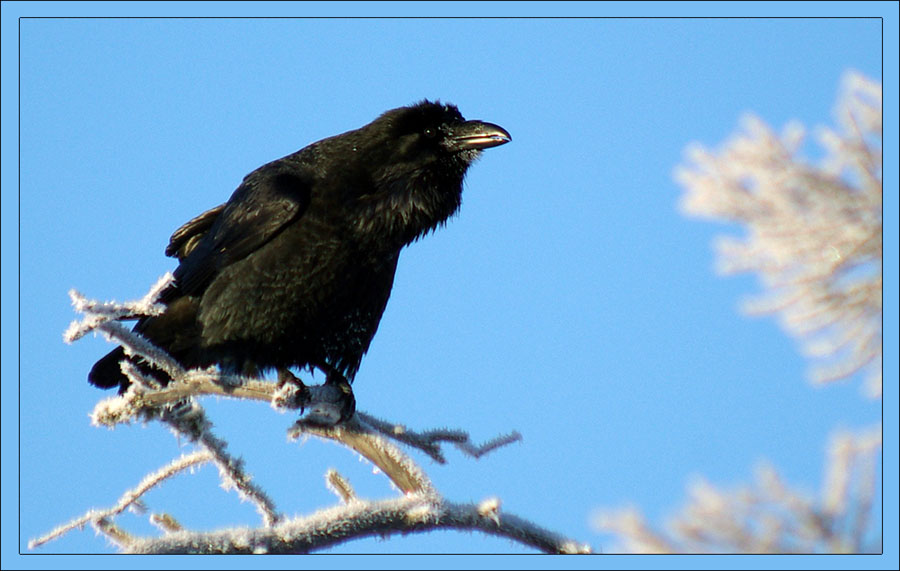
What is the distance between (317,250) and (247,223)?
58 cm

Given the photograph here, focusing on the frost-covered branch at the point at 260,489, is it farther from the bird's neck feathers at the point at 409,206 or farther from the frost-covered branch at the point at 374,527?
the bird's neck feathers at the point at 409,206

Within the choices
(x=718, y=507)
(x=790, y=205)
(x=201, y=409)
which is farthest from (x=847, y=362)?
(x=201, y=409)

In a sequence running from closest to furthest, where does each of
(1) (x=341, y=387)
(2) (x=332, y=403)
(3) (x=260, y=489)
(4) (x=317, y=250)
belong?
(3) (x=260, y=489) < (2) (x=332, y=403) < (4) (x=317, y=250) < (1) (x=341, y=387)

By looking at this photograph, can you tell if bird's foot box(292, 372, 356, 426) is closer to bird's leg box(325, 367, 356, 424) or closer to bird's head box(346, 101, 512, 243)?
bird's leg box(325, 367, 356, 424)

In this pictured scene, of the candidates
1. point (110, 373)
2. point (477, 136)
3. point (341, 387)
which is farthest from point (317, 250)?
point (110, 373)

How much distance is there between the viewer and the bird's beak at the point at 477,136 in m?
5.96

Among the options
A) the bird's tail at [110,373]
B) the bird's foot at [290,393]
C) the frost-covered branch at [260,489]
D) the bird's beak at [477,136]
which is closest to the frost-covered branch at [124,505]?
the frost-covered branch at [260,489]

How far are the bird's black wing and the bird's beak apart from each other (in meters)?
0.94

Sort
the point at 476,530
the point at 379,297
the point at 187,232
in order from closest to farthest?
1. the point at 476,530
2. the point at 379,297
3. the point at 187,232

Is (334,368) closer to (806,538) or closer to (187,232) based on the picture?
(187,232)

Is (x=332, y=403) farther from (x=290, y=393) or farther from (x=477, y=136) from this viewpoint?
(x=477, y=136)

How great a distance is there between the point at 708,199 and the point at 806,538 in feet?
3.33

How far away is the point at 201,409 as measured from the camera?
4.18m

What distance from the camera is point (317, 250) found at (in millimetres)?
5555
